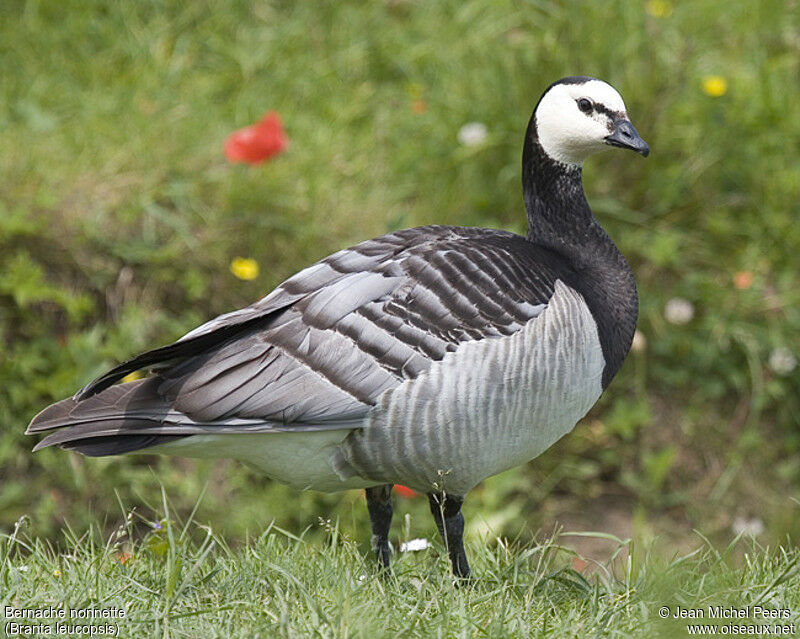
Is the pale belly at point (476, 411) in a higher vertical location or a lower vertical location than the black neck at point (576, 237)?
lower

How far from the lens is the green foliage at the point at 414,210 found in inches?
207

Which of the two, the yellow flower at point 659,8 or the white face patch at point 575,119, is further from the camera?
the yellow flower at point 659,8

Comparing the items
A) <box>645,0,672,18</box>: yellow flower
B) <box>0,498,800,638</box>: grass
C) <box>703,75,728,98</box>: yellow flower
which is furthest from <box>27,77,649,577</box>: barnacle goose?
<box>645,0,672,18</box>: yellow flower

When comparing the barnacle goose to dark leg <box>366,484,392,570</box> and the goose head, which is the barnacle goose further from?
the goose head

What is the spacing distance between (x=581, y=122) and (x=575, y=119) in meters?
0.03

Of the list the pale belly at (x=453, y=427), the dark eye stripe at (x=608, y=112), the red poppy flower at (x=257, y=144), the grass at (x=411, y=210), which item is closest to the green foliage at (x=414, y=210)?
the grass at (x=411, y=210)

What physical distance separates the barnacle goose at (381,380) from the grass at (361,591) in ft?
0.93

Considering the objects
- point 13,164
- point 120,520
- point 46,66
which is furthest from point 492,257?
point 46,66

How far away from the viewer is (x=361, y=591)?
3.05 metres

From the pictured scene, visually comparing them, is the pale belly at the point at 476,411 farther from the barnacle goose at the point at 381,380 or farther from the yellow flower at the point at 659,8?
the yellow flower at the point at 659,8

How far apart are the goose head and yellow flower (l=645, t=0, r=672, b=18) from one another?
2757 millimetres

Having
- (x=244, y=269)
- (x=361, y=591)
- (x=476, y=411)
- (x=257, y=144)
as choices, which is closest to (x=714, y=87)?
(x=257, y=144)

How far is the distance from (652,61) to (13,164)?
3284mm

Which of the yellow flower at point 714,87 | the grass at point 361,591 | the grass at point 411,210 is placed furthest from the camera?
the yellow flower at point 714,87
